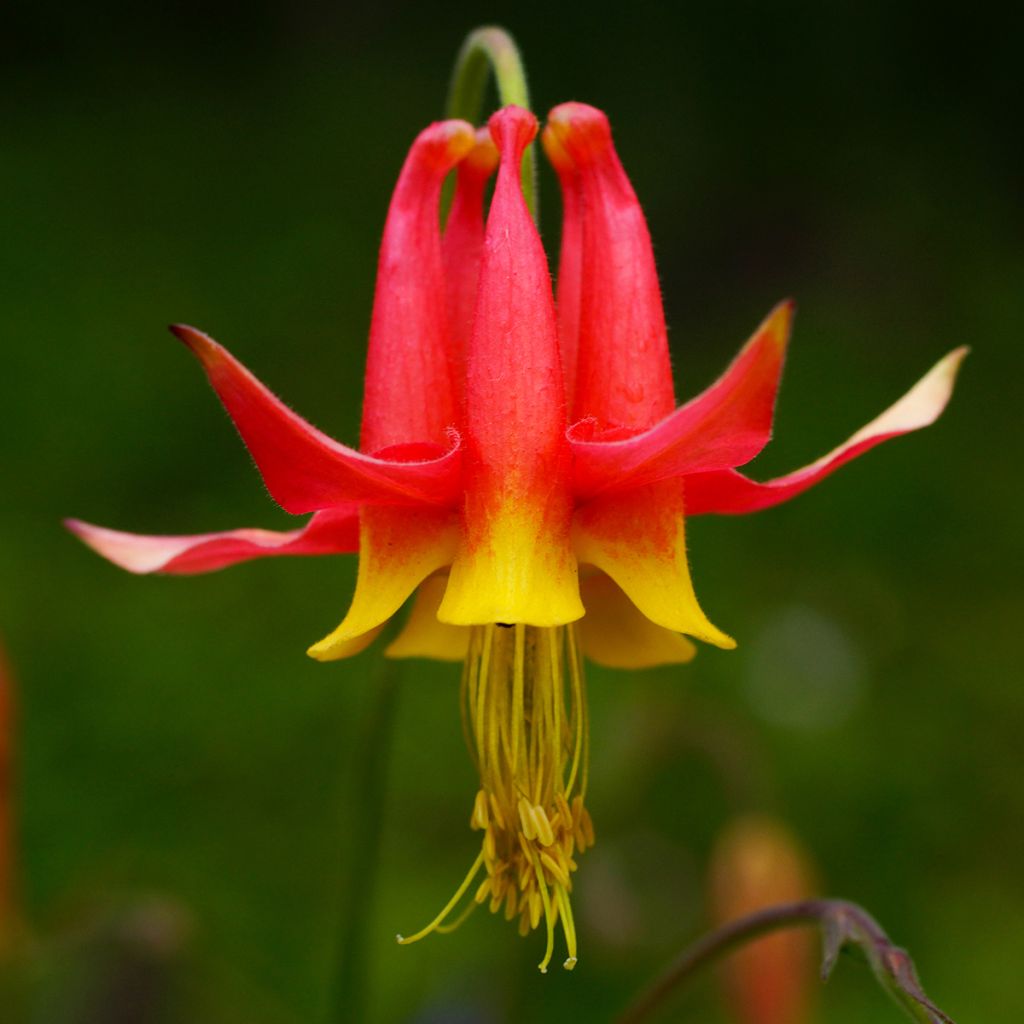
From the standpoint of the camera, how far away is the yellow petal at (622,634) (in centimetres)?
122

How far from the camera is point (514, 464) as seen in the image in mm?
1038

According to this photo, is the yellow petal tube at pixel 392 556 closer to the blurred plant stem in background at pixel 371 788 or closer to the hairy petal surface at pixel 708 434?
the hairy petal surface at pixel 708 434

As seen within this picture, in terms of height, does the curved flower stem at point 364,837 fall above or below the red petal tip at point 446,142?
below

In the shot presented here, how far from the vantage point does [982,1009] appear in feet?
8.52

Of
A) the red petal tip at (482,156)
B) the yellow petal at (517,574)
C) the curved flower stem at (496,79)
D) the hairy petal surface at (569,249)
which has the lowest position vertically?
the yellow petal at (517,574)

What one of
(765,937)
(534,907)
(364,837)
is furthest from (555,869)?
(765,937)

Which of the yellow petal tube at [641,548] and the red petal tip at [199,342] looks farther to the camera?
the yellow petal tube at [641,548]

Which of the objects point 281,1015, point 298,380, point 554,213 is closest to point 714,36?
point 554,213

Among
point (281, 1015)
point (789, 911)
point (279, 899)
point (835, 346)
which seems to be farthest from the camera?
point (835, 346)

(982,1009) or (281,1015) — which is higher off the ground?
(281,1015)

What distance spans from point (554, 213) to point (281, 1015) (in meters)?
3.71

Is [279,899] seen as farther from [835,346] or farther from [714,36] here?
[714,36]

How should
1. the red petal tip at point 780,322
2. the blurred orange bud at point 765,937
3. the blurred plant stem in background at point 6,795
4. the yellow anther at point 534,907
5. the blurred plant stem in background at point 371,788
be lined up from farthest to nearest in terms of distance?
1. the blurred orange bud at point 765,937
2. the blurred plant stem in background at point 6,795
3. the blurred plant stem in background at point 371,788
4. the yellow anther at point 534,907
5. the red petal tip at point 780,322

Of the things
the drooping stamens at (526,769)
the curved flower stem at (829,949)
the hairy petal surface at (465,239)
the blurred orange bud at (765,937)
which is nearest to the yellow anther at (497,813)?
the drooping stamens at (526,769)
